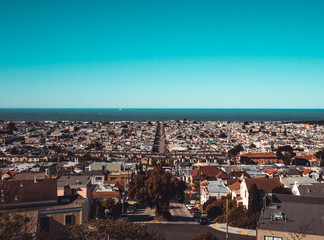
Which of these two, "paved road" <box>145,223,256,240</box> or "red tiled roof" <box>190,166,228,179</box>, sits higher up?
"paved road" <box>145,223,256,240</box>

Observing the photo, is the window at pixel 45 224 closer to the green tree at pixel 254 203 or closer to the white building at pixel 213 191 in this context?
the green tree at pixel 254 203

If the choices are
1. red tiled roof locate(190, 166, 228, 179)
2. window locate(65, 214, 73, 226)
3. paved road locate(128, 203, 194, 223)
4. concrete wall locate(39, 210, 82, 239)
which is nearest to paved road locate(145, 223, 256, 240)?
paved road locate(128, 203, 194, 223)

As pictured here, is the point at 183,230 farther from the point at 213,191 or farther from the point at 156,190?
the point at 213,191

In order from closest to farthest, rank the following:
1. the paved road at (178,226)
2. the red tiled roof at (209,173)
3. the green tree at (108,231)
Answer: the green tree at (108,231) → the paved road at (178,226) → the red tiled roof at (209,173)

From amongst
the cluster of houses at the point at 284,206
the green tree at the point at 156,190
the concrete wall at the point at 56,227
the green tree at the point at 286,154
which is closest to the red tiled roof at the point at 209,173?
the cluster of houses at the point at 284,206

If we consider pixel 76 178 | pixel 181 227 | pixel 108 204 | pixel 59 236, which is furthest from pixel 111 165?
pixel 59 236

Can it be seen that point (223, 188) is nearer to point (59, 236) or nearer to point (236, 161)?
point (59, 236)

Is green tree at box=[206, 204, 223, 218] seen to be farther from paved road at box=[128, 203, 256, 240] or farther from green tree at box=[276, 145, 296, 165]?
green tree at box=[276, 145, 296, 165]
